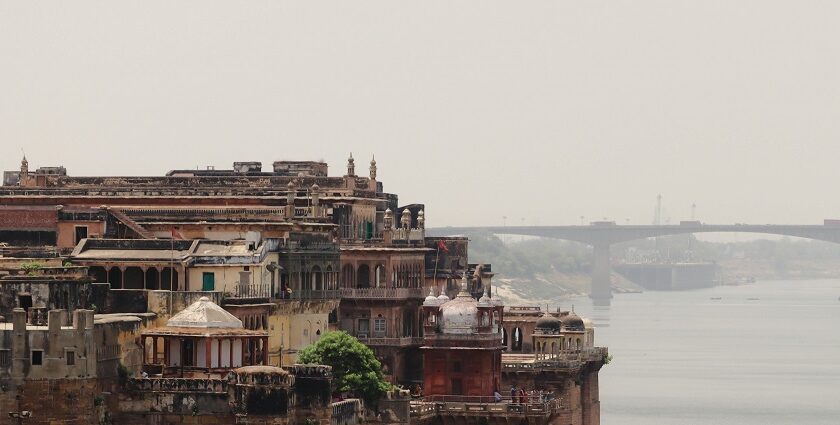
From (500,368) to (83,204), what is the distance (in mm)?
15199

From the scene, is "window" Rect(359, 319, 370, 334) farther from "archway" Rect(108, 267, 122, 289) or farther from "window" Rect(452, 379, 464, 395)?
"archway" Rect(108, 267, 122, 289)

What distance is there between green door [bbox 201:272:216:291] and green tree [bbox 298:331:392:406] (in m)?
3.59

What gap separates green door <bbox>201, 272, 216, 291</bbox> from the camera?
7525cm

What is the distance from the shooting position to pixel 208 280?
7538cm

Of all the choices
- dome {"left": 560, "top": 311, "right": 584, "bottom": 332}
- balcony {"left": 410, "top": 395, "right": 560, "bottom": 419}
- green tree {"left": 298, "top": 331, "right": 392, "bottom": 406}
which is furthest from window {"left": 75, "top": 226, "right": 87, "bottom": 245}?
dome {"left": 560, "top": 311, "right": 584, "bottom": 332}

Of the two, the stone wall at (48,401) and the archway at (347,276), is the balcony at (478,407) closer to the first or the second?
the archway at (347,276)

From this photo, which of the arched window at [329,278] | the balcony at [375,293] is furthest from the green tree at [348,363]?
the balcony at [375,293]

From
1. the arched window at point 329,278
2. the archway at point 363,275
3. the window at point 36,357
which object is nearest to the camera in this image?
the window at point 36,357

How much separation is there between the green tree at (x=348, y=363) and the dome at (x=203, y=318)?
23.8ft

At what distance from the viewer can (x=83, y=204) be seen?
293 feet

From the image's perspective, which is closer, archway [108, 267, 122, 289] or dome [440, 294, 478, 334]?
archway [108, 267, 122, 289]

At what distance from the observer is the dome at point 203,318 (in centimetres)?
6806

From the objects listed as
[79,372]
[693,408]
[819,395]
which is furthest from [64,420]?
[819,395]

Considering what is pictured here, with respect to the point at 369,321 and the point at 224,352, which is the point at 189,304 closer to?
the point at 224,352
